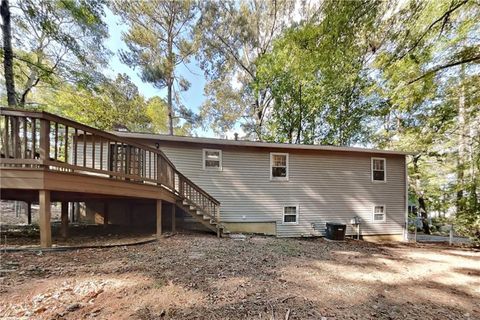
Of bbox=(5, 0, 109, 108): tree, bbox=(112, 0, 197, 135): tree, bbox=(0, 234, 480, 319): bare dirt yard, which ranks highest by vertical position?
bbox=(112, 0, 197, 135): tree

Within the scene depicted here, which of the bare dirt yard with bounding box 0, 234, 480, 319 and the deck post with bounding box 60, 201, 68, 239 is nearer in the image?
the bare dirt yard with bounding box 0, 234, 480, 319

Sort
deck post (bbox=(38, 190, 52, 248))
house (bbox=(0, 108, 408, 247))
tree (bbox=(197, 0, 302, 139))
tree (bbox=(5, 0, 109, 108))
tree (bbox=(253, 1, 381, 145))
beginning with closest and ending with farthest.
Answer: deck post (bbox=(38, 190, 52, 248)) → house (bbox=(0, 108, 408, 247)) → tree (bbox=(5, 0, 109, 108)) → tree (bbox=(253, 1, 381, 145)) → tree (bbox=(197, 0, 302, 139))

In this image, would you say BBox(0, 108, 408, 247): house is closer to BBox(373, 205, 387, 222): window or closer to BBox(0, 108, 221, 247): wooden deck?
BBox(373, 205, 387, 222): window

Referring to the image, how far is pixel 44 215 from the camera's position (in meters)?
4.02

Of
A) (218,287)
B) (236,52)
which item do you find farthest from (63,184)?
(236,52)

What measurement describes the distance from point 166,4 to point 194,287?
56.6 feet

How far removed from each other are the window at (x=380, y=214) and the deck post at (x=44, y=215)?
1184 cm

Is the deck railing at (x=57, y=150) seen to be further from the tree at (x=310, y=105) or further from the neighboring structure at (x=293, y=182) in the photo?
the tree at (x=310, y=105)

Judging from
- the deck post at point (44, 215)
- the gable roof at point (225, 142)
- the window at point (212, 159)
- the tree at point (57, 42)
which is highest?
the tree at point (57, 42)

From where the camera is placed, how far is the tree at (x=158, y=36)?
14320 millimetres

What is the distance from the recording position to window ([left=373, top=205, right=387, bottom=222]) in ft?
34.4

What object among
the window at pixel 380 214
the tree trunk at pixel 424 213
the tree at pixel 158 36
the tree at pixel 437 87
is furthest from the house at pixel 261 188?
the tree at pixel 158 36

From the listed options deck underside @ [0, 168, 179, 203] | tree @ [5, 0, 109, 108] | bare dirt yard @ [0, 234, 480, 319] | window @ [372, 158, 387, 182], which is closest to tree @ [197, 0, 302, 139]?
tree @ [5, 0, 109, 108]

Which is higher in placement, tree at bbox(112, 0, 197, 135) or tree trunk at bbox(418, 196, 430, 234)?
tree at bbox(112, 0, 197, 135)
